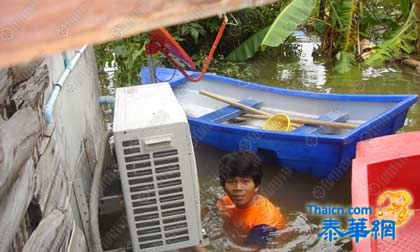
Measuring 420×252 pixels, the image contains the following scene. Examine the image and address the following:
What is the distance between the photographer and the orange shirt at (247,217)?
3.74 metres

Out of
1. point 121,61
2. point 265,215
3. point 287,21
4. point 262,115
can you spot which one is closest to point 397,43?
point 287,21

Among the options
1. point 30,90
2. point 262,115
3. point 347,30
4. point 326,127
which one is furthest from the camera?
point 347,30

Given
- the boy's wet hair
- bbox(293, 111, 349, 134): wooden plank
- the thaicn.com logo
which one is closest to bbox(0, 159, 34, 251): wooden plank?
the thaicn.com logo

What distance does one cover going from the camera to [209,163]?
5465 millimetres

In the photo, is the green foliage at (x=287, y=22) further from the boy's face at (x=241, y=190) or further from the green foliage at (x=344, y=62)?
the boy's face at (x=241, y=190)

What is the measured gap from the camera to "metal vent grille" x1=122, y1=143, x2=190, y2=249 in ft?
9.05

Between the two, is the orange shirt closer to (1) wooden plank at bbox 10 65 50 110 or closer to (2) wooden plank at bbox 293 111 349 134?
(2) wooden plank at bbox 293 111 349 134

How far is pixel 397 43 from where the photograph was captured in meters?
7.23

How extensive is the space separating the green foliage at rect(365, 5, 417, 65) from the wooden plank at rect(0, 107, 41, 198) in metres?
6.02

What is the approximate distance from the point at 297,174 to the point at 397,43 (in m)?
3.46

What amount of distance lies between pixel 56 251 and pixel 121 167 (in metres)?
1.00

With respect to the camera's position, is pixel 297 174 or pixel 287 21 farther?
pixel 287 21

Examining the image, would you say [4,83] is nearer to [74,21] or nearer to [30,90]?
[30,90]

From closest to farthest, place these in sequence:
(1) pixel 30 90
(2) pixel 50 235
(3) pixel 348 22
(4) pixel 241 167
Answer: (2) pixel 50 235 → (1) pixel 30 90 → (4) pixel 241 167 → (3) pixel 348 22
